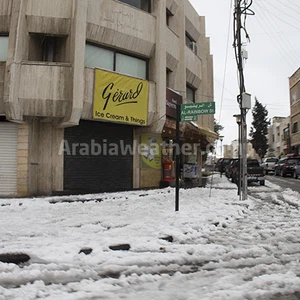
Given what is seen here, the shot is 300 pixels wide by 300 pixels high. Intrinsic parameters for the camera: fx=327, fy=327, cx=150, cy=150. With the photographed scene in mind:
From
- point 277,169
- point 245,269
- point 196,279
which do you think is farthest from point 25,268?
point 277,169

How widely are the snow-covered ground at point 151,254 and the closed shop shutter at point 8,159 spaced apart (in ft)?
10.5

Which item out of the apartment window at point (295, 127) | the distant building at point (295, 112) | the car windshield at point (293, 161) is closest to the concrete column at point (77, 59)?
the car windshield at point (293, 161)

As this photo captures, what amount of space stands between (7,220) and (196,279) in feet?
16.2

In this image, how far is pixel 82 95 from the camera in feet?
38.8

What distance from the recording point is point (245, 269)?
445 cm

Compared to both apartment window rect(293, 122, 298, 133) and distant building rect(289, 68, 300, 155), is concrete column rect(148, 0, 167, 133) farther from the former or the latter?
apartment window rect(293, 122, 298, 133)

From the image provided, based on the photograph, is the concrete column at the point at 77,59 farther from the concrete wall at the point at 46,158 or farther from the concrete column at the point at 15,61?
the concrete column at the point at 15,61

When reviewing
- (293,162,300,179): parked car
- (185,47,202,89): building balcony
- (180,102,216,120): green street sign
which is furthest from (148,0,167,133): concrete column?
(293,162,300,179): parked car

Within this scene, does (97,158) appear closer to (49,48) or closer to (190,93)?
(49,48)

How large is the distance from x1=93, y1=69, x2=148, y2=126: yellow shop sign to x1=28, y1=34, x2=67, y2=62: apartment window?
175 centimetres

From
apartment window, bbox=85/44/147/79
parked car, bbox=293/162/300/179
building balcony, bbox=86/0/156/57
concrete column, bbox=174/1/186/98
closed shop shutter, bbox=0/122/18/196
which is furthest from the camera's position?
parked car, bbox=293/162/300/179

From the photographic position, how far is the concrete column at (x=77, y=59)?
458 inches

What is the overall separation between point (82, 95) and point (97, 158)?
9.95ft

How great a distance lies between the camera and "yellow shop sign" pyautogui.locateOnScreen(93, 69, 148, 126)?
41.2 ft
